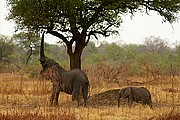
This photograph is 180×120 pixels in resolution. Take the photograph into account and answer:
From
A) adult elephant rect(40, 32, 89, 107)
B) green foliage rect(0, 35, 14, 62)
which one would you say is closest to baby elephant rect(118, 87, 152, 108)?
adult elephant rect(40, 32, 89, 107)

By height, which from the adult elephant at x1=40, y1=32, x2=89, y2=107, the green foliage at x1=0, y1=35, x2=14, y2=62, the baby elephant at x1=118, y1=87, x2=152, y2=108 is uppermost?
the green foliage at x1=0, y1=35, x2=14, y2=62

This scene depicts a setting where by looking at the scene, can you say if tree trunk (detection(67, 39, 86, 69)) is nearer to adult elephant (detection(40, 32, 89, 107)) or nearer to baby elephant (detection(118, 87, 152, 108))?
adult elephant (detection(40, 32, 89, 107))

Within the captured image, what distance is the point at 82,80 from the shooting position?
545 inches

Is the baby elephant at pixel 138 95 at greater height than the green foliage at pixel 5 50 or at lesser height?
lesser

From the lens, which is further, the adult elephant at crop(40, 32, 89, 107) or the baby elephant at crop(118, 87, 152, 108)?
the baby elephant at crop(118, 87, 152, 108)

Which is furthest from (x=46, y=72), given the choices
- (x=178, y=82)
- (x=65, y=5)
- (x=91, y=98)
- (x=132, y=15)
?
(x=178, y=82)

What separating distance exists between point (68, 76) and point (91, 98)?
7.27 feet

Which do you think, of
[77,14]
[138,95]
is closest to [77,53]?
[77,14]

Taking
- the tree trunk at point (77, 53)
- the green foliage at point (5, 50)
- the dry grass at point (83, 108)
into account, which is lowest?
the dry grass at point (83, 108)

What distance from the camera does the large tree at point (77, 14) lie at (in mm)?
16703

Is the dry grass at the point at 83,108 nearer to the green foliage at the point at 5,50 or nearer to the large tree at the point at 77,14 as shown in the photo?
the large tree at the point at 77,14

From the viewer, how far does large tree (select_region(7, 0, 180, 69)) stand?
16703mm

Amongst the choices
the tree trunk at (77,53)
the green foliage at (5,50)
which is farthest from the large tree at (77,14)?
the green foliage at (5,50)

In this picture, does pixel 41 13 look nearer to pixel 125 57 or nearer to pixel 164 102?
pixel 164 102
